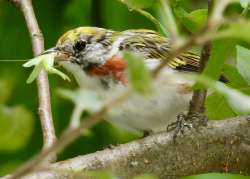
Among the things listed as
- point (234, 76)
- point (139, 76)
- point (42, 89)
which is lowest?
point (42, 89)

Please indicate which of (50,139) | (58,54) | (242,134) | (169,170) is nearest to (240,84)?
(242,134)

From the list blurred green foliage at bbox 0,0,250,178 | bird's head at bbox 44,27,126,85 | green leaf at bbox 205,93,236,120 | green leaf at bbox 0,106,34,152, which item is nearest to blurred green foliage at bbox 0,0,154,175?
blurred green foliage at bbox 0,0,250,178

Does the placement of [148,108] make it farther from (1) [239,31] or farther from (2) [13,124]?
(1) [239,31]

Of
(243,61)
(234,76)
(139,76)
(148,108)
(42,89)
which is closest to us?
(139,76)

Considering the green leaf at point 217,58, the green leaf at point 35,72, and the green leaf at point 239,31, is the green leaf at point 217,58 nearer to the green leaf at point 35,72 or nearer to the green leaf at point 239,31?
the green leaf at point 35,72

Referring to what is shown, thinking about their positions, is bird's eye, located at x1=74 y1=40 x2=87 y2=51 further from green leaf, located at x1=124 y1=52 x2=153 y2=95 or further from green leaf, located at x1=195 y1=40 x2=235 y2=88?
green leaf, located at x1=124 y1=52 x2=153 y2=95

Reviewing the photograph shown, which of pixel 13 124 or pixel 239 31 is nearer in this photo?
pixel 239 31

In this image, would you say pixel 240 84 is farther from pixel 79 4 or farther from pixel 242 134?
pixel 79 4

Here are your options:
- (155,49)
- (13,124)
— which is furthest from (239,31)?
(155,49)
